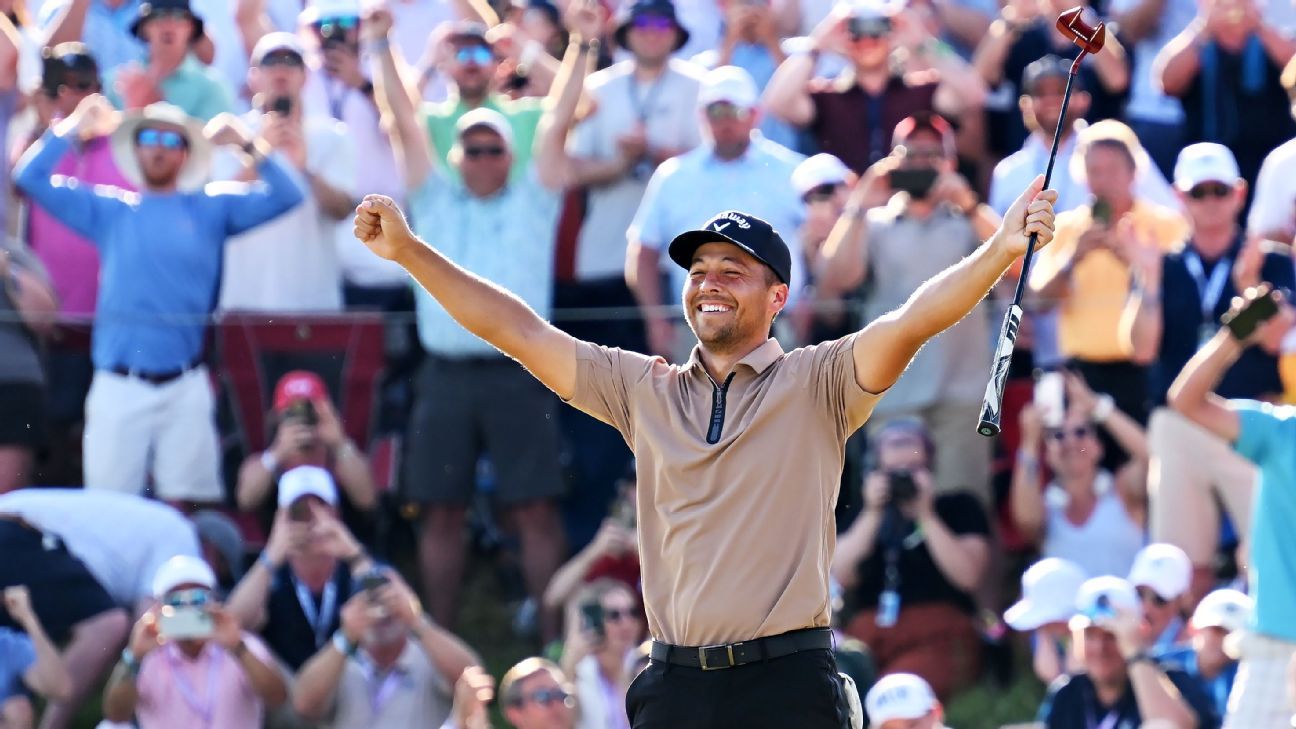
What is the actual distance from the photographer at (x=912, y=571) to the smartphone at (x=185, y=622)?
258 centimetres

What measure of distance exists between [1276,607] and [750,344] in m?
3.82

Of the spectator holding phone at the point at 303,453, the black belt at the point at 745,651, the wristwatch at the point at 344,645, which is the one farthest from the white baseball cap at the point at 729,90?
the black belt at the point at 745,651

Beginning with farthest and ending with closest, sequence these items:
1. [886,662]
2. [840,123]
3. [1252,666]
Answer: [840,123] → [886,662] → [1252,666]

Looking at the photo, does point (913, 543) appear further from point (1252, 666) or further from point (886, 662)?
point (1252, 666)

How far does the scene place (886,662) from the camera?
9.99 metres

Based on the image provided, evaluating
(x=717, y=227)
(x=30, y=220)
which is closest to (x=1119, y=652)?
(x=717, y=227)

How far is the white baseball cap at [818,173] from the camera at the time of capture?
1087 centimetres

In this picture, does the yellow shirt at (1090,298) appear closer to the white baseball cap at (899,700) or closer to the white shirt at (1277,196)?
the white shirt at (1277,196)

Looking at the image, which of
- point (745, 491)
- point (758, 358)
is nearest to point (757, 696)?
point (745, 491)

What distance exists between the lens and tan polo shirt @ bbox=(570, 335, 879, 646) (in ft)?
18.7

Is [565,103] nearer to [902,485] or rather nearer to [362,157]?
[362,157]

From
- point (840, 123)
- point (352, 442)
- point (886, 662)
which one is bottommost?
point (886, 662)

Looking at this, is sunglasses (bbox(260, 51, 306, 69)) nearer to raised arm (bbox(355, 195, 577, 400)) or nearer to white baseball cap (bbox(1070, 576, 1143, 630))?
white baseball cap (bbox(1070, 576, 1143, 630))

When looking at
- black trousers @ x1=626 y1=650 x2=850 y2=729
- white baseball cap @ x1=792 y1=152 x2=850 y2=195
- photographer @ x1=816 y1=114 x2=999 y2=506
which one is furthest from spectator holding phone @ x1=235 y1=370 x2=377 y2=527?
black trousers @ x1=626 y1=650 x2=850 y2=729
